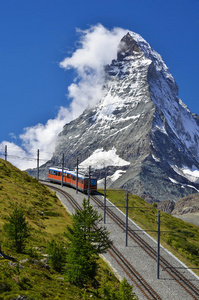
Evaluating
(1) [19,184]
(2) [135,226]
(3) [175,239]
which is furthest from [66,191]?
(3) [175,239]

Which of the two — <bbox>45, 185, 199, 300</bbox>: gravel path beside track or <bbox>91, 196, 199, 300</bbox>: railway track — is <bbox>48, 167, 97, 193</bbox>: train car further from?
<bbox>45, 185, 199, 300</bbox>: gravel path beside track

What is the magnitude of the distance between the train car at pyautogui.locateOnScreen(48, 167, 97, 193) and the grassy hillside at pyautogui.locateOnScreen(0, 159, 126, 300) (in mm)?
6987

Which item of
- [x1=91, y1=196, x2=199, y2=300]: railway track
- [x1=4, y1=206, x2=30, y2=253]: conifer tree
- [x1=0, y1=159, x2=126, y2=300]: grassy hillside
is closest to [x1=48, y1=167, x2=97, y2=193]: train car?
[x1=0, y1=159, x2=126, y2=300]: grassy hillside

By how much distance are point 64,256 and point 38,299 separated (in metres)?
10.9

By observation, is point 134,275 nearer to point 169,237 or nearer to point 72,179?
point 169,237

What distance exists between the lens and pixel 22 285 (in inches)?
1065

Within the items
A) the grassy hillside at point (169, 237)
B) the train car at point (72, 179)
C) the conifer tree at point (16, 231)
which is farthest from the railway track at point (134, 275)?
the train car at point (72, 179)

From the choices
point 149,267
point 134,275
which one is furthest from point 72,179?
point 134,275

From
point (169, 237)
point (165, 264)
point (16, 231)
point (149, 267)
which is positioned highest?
point (16, 231)

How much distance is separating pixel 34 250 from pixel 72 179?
5107 centimetres

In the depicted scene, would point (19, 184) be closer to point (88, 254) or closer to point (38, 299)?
point (88, 254)

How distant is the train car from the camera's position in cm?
8269

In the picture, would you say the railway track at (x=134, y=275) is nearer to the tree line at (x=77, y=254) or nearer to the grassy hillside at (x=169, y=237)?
the grassy hillside at (x=169, y=237)

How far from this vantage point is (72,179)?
8931 cm
